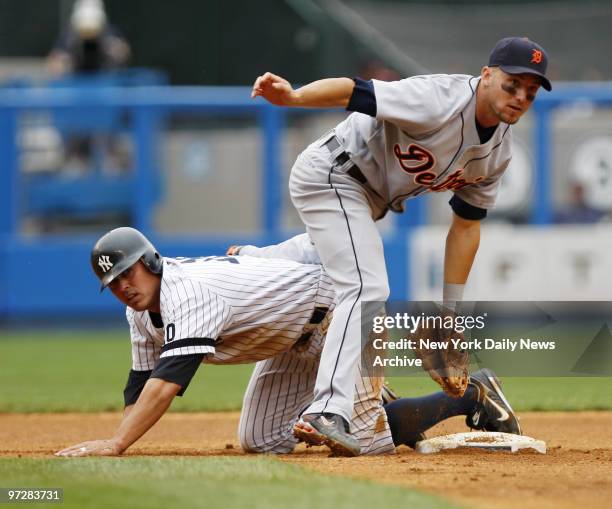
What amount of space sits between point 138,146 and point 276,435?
7140 mm

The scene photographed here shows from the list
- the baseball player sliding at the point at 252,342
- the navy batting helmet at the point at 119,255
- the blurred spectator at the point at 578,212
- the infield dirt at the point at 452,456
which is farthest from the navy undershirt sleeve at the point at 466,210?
the blurred spectator at the point at 578,212

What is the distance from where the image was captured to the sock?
Answer: 194 inches

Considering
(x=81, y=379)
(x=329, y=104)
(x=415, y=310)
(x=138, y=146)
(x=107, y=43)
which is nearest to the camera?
(x=329, y=104)

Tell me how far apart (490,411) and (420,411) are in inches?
11.8

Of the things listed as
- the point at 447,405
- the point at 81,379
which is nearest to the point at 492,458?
the point at 447,405

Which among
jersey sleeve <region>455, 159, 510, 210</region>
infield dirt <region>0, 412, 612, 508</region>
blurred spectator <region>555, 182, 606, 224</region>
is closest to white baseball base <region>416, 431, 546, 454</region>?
infield dirt <region>0, 412, 612, 508</region>

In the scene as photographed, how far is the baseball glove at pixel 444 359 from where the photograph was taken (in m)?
4.79

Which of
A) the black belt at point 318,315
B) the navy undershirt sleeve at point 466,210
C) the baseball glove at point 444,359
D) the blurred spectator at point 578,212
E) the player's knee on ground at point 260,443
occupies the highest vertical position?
the navy undershirt sleeve at point 466,210

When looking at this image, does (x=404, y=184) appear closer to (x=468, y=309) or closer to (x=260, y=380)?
(x=468, y=309)

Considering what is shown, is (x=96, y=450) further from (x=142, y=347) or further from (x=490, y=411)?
(x=490, y=411)

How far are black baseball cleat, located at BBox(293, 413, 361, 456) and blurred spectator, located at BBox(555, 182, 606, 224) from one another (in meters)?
7.51

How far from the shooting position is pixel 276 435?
196 inches

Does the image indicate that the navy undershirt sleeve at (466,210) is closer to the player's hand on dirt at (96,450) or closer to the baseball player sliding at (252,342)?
the baseball player sliding at (252,342)

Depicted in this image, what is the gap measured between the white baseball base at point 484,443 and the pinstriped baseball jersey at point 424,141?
946 mm
